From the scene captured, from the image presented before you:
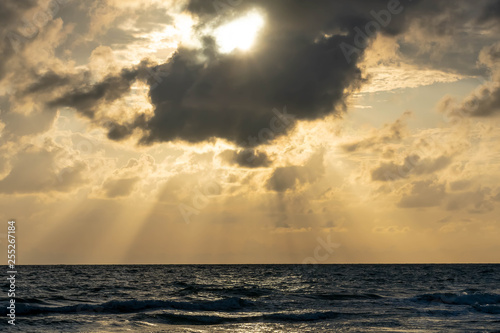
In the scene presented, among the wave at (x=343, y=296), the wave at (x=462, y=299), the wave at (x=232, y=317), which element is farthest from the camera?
the wave at (x=343, y=296)

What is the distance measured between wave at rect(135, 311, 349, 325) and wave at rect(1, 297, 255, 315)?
4.56 metres

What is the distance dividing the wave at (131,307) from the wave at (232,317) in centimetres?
456

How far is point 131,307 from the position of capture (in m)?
43.8

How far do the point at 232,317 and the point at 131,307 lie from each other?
10.6 metres

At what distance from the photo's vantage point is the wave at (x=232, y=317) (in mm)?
36906

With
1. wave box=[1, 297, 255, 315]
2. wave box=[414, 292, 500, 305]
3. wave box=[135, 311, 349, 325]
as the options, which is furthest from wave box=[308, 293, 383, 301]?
wave box=[135, 311, 349, 325]

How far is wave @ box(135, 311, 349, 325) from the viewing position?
3691cm

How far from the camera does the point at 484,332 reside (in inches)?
1183

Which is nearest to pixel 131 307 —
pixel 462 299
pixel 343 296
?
pixel 343 296

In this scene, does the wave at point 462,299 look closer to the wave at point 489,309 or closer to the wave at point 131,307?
the wave at point 489,309

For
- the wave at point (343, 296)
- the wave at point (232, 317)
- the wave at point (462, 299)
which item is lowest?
the wave at point (343, 296)

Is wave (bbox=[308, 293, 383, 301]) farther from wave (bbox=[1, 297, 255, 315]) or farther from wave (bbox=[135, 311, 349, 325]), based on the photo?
wave (bbox=[135, 311, 349, 325])

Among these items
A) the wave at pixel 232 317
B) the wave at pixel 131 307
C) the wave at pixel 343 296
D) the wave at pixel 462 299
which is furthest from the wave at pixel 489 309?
the wave at pixel 131 307

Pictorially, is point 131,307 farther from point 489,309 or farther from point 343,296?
point 489,309
